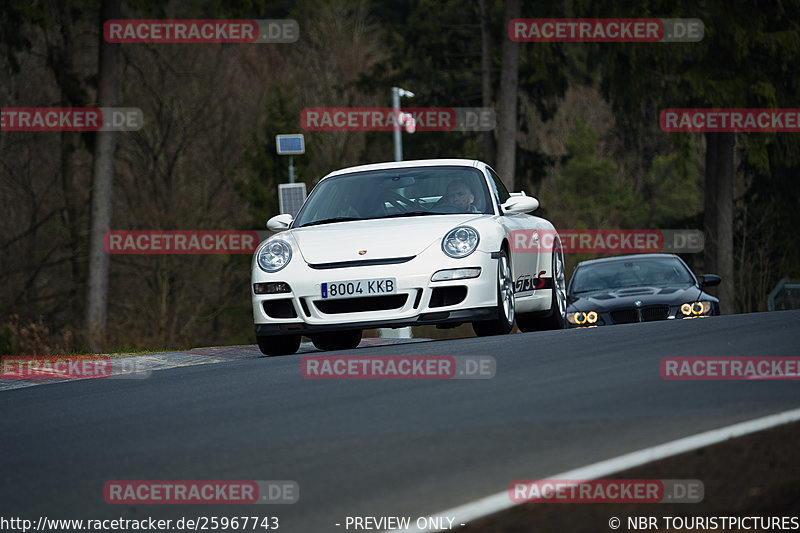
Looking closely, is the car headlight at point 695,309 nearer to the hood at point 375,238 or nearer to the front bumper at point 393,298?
the hood at point 375,238

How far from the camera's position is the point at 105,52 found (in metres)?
27.1

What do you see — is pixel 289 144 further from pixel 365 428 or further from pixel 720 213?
pixel 365 428

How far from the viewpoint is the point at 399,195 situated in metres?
11.6

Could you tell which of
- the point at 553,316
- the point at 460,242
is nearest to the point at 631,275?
the point at 553,316

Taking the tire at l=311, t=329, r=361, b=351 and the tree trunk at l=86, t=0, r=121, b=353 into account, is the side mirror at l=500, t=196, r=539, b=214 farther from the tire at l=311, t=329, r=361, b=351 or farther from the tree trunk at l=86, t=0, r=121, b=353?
the tree trunk at l=86, t=0, r=121, b=353

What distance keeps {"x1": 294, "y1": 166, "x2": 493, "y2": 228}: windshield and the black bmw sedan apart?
12.3ft

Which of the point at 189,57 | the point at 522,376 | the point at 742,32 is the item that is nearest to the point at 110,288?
the point at 189,57

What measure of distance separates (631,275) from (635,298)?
1.57 metres

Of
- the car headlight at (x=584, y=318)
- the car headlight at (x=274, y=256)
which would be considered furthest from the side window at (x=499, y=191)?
the car headlight at (x=584, y=318)

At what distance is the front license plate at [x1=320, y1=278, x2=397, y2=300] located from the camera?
10078mm

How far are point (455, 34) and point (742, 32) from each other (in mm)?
13812

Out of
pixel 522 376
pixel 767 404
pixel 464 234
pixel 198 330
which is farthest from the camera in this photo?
pixel 198 330

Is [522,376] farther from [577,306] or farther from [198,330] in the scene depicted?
[198,330]

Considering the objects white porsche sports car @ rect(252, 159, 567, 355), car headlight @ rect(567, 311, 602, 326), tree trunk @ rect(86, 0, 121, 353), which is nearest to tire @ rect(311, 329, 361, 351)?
white porsche sports car @ rect(252, 159, 567, 355)
